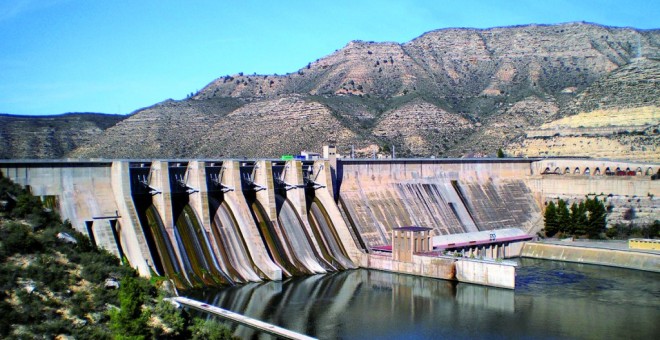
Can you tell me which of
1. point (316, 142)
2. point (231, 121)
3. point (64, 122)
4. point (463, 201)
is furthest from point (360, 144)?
point (64, 122)

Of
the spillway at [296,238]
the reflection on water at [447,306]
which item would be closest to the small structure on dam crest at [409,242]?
the reflection on water at [447,306]

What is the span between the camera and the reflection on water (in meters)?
29.9

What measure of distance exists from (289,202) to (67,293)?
69.2 feet

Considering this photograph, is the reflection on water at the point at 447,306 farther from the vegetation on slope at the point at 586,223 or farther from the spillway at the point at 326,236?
the vegetation on slope at the point at 586,223

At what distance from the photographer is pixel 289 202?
44125 mm

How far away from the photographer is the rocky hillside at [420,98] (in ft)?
257

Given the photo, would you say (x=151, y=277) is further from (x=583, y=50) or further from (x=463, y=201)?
(x=583, y=50)

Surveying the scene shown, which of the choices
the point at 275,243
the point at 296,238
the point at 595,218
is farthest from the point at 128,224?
the point at 595,218

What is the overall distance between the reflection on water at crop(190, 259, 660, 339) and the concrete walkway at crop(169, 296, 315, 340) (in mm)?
391

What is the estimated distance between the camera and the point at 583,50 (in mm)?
113000

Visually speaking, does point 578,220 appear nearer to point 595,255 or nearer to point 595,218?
point 595,218

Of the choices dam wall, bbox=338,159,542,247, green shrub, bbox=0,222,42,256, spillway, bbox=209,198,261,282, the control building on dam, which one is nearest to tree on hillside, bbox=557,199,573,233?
the control building on dam

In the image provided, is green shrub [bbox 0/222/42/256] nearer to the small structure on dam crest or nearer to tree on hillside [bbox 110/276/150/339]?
tree on hillside [bbox 110/276/150/339]

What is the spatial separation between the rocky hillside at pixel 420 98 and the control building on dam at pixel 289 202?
1232cm
